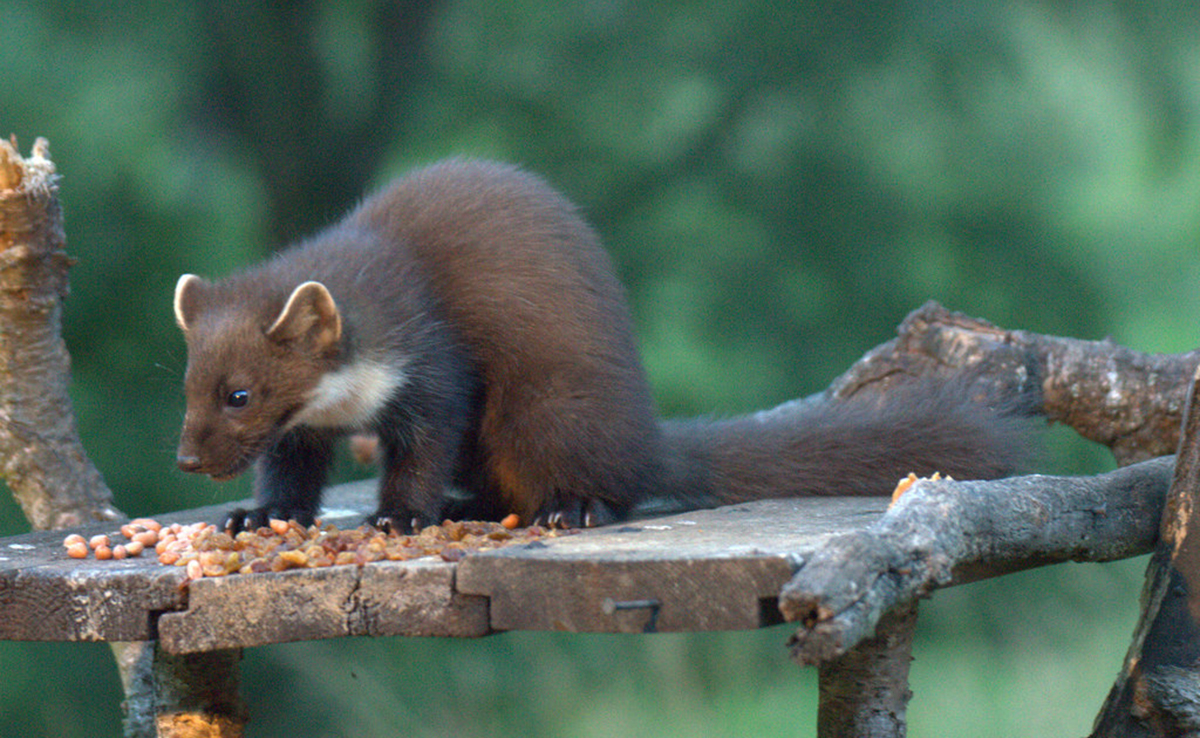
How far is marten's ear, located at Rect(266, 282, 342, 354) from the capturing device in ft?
9.59

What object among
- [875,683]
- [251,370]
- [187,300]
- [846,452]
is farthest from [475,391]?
[875,683]

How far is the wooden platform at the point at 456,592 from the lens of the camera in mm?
2096

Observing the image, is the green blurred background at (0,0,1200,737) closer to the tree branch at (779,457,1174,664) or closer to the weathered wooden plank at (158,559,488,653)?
the tree branch at (779,457,1174,664)

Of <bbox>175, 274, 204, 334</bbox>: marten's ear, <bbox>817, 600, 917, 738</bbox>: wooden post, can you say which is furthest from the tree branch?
<bbox>175, 274, 204, 334</bbox>: marten's ear

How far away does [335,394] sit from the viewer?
3.06 m

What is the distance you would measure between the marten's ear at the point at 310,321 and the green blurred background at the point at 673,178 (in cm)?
310

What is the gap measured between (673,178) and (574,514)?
3.98 metres

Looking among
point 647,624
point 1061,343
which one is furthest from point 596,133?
point 647,624

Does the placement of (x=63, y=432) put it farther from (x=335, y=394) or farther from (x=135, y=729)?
(x=335, y=394)

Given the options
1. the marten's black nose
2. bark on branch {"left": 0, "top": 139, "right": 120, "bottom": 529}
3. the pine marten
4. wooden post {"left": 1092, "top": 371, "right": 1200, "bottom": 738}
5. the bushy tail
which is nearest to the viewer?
wooden post {"left": 1092, "top": 371, "right": 1200, "bottom": 738}

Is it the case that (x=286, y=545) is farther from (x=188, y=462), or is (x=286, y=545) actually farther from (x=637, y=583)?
(x=637, y=583)

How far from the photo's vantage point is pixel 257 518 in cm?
316

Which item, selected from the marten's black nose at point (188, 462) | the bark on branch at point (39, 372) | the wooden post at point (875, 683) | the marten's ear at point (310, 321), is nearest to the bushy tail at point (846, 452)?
the wooden post at point (875, 683)

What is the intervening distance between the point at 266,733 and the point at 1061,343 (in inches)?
158
